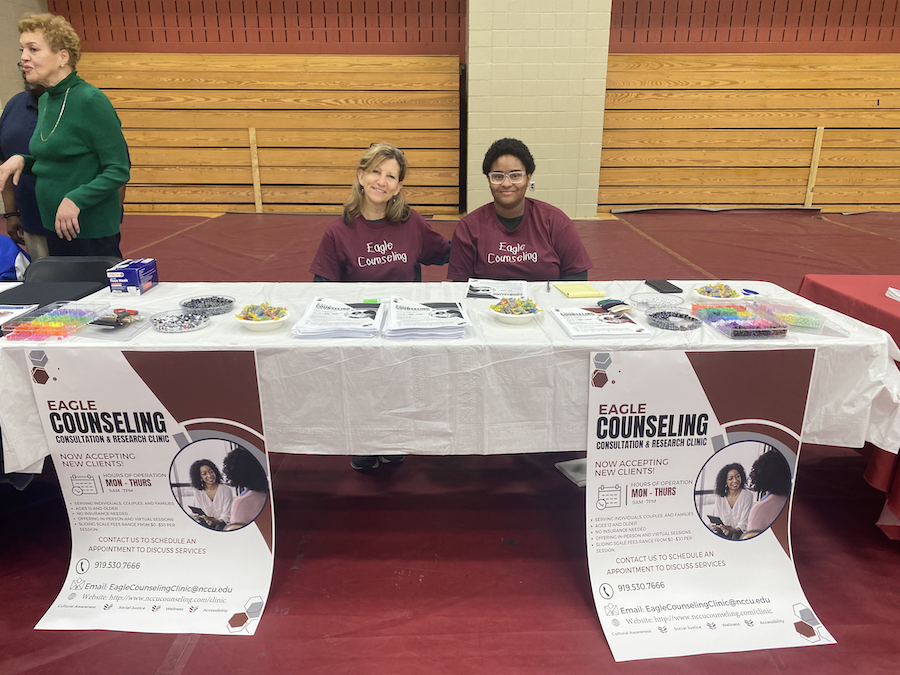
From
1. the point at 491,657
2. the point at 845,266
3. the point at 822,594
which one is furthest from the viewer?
Result: the point at 845,266

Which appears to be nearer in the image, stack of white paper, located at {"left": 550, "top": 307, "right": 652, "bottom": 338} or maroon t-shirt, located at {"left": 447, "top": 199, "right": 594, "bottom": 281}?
stack of white paper, located at {"left": 550, "top": 307, "right": 652, "bottom": 338}

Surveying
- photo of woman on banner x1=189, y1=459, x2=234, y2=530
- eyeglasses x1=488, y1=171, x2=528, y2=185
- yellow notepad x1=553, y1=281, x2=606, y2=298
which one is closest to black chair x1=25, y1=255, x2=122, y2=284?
photo of woman on banner x1=189, y1=459, x2=234, y2=530

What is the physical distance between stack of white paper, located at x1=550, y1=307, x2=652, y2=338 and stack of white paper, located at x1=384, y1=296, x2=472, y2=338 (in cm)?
25

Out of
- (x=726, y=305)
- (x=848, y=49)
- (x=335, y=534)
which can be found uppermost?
(x=848, y=49)

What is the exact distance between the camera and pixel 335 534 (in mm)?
1738

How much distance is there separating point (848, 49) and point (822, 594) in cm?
776

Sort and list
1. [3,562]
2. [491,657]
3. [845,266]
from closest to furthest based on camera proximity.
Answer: [491,657]
[3,562]
[845,266]

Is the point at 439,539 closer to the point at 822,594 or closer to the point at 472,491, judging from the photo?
the point at 472,491

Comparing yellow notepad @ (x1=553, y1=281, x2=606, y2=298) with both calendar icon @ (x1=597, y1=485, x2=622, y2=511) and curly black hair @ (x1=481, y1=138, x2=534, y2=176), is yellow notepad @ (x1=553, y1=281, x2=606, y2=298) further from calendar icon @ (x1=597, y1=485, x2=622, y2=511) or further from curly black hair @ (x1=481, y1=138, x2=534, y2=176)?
calendar icon @ (x1=597, y1=485, x2=622, y2=511)

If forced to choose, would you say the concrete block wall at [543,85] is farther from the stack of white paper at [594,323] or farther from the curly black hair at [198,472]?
the curly black hair at [198,472]

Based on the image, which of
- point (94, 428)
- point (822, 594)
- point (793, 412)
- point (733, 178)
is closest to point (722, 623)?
point (822, 594)

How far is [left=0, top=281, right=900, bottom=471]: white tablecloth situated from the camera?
1.36 m

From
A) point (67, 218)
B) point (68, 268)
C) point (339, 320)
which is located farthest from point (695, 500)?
point (67, 218)

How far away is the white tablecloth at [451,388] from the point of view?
1.36m
